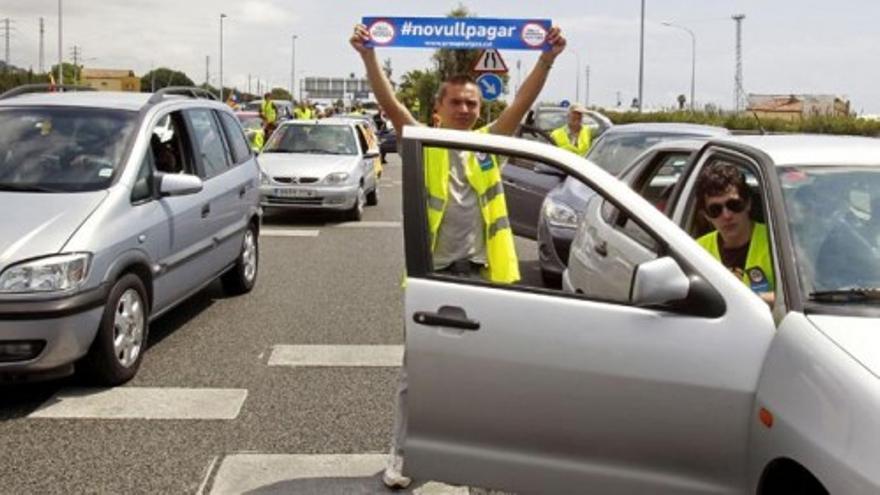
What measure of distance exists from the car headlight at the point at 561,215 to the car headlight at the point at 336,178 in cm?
600

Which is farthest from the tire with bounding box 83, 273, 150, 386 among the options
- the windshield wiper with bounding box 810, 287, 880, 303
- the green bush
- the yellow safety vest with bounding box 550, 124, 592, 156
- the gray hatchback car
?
the green bush

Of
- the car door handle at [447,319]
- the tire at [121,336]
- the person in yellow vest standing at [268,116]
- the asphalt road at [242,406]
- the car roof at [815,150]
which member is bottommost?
the asphalt road at [242,406]

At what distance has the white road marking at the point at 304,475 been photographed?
4027 mm

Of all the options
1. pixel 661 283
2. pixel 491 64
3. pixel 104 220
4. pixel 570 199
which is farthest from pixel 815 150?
pixel 491 64

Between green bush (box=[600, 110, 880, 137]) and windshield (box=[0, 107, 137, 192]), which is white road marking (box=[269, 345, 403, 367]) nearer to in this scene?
windshield (box=[0, 107, 137, 192])

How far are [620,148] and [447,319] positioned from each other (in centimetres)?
693

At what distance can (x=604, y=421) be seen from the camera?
2.96 meters

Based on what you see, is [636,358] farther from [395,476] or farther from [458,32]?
[458,32]

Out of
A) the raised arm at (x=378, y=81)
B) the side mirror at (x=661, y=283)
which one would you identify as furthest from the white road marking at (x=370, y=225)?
the side mirror at (x=661, y=283)

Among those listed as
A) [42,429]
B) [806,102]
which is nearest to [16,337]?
[42,429]

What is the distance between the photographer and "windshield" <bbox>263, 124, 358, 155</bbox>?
49.4 ft

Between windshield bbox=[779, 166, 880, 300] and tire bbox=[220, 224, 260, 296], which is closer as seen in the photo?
windshield bbox=[779, 166, 880, 300]

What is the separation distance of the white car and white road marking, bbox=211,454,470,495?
88 cm

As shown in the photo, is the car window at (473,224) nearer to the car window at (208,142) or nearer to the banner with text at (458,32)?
the banner with text at (458,32)
